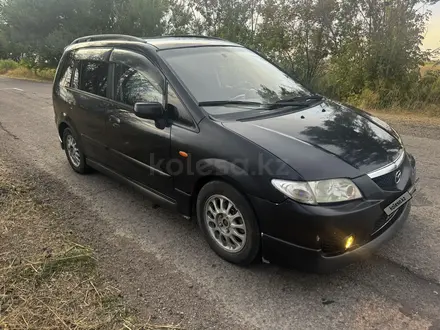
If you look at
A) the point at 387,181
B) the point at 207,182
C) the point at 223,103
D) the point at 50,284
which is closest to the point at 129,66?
the point at 223,103

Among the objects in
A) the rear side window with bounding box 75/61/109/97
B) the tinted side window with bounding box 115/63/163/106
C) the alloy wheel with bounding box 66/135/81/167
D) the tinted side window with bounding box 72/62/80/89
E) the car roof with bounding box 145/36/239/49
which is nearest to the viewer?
the tinted side window with bounding box 115/63/163/106

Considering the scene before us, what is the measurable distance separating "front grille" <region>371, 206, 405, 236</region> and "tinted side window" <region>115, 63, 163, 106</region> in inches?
81.8

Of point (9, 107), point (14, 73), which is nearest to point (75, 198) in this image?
point (9, 107)

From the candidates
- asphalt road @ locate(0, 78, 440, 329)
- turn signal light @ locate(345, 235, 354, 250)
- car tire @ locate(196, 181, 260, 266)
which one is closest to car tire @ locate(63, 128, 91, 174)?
asphalt road @ locate(0, 78, 440, 329)

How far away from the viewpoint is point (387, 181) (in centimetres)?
277

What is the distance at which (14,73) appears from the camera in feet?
84.3

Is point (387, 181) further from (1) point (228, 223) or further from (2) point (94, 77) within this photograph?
(2) point (94, 77)

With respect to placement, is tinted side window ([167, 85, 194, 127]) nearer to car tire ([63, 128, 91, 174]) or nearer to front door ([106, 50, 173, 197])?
front door ([106, 50, 173, 197])

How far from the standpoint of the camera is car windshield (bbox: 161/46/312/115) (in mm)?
3404

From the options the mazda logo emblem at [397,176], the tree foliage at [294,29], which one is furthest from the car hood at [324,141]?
the tree foliage at [294,29]

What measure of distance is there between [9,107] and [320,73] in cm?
995

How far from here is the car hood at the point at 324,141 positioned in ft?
8.65

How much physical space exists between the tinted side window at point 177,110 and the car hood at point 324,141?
1.21 ft

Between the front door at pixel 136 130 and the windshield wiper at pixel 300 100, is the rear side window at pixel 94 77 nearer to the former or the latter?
the front door at pixel 136 130
